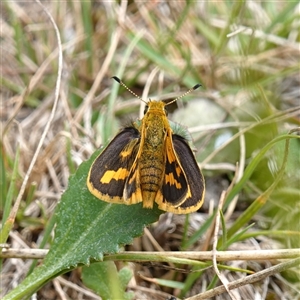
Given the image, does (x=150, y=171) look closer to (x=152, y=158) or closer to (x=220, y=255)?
(x=152, y=158)

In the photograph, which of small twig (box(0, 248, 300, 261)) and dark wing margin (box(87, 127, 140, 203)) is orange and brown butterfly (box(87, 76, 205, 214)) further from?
small twig (box(0, 248, 300, 261))

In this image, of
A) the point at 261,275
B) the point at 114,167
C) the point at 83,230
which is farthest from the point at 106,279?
the point at 261,275

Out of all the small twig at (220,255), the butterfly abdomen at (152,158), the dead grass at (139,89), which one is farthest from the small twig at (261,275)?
the butterfly abdomen at (152,158)

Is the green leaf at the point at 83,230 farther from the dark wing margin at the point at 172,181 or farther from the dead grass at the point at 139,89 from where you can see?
the dead grass at the point at 139,89

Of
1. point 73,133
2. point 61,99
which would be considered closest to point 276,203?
point 73,133

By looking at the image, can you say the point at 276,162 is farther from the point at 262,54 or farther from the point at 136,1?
the point at 136,1
